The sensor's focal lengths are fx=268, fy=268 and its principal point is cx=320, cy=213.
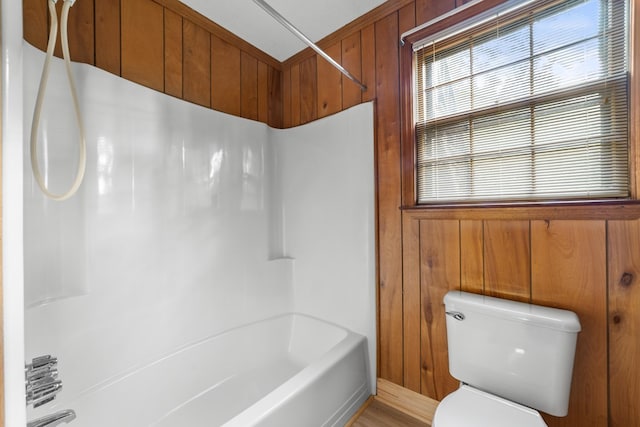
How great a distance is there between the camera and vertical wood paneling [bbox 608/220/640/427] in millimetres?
969

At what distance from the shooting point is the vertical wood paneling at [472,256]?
4.14 ft

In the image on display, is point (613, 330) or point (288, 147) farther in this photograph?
point (288, 147)

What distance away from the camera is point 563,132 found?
1.10 metres

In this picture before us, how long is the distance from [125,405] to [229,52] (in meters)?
2.09

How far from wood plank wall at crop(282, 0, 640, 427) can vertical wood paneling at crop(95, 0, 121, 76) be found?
3.63ft

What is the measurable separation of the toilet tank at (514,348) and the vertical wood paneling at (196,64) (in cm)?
179

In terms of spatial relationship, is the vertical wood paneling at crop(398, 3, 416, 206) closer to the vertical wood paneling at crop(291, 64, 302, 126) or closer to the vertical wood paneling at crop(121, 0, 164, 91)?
the vertical wood paneling at crop(291, 64, 302, 126)

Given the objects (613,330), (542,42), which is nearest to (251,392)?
(613,330)

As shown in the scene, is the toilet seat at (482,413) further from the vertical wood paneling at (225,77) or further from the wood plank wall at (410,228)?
the vertical wood paneling at (225,77)

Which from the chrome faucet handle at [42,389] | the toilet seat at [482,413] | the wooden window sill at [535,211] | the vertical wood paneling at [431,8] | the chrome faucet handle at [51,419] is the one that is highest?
the vertical wood paneling at [431,8]

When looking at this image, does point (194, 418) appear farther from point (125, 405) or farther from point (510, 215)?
point (510, 215)

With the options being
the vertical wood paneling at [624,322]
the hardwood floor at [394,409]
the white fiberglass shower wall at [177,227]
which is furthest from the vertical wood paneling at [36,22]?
the vertical wood paneling at [624,322]

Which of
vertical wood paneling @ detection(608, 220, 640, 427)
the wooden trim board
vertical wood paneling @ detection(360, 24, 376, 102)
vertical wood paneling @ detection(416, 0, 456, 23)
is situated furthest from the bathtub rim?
vertical wood paneling @ detection(416, 0, 456, 23)

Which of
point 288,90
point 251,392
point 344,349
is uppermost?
point 288,90
